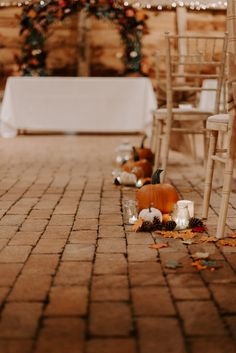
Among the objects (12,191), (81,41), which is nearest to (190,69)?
(81,41)

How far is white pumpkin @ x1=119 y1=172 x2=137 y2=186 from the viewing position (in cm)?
397

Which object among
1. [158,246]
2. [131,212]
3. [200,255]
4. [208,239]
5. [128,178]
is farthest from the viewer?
[128,178]

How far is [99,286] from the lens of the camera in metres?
1.92

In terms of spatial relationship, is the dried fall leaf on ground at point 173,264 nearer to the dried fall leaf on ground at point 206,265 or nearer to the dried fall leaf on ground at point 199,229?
the dried fall leaf on ground at point 206,265

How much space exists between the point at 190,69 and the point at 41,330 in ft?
26.8

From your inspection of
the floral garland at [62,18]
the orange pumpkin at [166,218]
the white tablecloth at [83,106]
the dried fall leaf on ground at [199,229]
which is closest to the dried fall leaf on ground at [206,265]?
the dried fall leaf on ground at [199,229]

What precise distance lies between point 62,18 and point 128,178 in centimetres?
503

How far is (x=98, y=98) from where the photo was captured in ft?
24.6

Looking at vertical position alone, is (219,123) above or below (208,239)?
above

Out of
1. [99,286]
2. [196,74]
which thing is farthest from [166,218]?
[196,74]

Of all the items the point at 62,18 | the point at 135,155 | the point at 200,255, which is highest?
the point at 62,18

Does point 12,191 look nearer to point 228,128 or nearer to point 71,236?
point 71,236

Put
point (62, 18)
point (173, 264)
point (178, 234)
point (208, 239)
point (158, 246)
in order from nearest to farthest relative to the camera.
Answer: point (173, 264) < point (158, 246) < point (208, 239) < point (178, 234) < point (62, 18)

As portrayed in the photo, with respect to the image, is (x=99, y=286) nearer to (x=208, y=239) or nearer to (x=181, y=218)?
(x=208, y=239)
